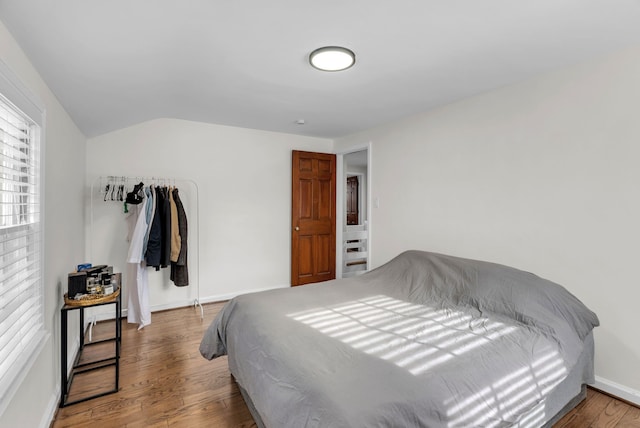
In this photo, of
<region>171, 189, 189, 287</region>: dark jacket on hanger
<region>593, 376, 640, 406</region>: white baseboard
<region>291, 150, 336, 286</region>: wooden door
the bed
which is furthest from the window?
<region>593, 376, 640, 406</region>: white baseboard

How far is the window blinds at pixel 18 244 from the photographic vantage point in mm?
1282

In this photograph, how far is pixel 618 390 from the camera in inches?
81.4

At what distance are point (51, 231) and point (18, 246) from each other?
23.4 inches

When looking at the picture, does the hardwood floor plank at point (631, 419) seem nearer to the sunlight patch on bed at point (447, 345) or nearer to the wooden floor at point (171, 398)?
the wooden floor at point (171, 398)

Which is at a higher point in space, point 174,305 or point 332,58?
point 332,58

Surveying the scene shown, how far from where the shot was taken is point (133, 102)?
2518mm

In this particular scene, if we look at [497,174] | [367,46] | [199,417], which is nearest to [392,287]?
[497,174]

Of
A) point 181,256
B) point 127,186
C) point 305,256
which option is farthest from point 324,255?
point 127,186

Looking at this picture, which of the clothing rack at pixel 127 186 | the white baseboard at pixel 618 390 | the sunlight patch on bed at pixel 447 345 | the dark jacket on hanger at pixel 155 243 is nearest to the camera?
the sunlight patch on bed at pixel 447 345

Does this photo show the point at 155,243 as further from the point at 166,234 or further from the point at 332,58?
the point at 332,58

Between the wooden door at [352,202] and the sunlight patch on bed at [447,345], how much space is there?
201 inches

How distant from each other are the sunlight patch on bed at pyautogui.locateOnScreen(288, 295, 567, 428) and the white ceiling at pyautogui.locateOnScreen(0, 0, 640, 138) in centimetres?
165

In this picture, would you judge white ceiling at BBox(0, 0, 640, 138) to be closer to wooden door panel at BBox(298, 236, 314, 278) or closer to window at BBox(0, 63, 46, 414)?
window at BBox(0, 63, 46, 414)

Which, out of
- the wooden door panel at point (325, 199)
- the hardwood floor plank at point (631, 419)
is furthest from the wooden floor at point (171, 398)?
the wooden door panel at point (325, 199)
